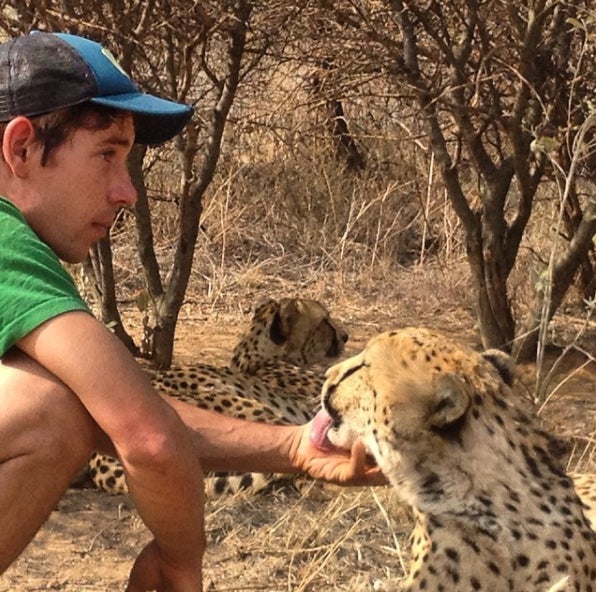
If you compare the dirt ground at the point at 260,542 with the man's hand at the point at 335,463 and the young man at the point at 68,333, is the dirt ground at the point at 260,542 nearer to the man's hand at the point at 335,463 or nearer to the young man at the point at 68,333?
the man's hand at the point at 335,463

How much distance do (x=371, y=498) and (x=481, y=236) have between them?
4.37 feet

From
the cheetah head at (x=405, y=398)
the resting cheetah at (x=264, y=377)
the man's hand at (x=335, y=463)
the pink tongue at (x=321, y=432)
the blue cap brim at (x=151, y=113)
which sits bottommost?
the resting cheetah at (x=264, y=377)

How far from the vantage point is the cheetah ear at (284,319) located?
428 centimetres

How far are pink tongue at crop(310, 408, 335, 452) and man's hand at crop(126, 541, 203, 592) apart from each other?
375mm

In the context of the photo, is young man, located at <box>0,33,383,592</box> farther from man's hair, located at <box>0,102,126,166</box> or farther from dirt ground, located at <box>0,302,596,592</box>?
dirt ground, located at <box>0,302,596,592</box>

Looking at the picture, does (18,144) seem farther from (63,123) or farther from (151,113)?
(151,113)

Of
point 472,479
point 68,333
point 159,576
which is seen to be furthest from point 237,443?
point 68,333

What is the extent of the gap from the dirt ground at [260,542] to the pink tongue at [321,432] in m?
0.50

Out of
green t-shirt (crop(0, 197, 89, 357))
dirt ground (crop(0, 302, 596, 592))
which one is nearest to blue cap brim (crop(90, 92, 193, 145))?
green t-shirt (crop(0, 197, 89, 357))

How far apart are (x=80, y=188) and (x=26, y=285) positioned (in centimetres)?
21

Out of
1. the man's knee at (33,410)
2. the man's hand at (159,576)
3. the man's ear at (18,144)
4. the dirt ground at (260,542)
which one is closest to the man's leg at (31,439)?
the man's knee at (33,410)

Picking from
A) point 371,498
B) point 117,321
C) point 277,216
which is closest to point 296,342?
point 117,321

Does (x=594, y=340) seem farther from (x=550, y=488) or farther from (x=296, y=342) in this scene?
(x=550, y=488)

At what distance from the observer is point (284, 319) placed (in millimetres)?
4301
